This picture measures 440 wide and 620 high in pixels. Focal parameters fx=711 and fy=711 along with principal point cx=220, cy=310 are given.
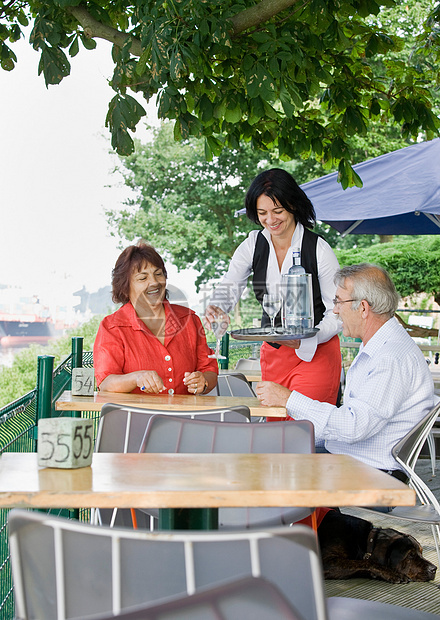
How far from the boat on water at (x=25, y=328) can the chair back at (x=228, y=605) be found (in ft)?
89.2

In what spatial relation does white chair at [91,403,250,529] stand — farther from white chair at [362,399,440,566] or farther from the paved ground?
the paved ground

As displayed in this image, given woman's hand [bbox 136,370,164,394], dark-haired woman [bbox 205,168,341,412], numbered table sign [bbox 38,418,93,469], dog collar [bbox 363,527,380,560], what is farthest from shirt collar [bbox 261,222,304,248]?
numbered table sign [bbox 38,418,93,469]

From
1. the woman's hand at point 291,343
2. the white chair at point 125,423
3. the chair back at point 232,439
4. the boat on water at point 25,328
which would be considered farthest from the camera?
the boat on water at point 25,328

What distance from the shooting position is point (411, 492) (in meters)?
1.49

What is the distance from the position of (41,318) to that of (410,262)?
1948 centimetres

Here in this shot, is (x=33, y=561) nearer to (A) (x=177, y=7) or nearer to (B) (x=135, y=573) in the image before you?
(B) (x=135, y=573)

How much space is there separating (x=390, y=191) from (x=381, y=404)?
12.3 ft

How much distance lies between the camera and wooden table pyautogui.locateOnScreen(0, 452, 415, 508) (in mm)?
1398

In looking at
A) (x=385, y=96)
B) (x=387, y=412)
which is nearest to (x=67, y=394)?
(x=387, y=412)

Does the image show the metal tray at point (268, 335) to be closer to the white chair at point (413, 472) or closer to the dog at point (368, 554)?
the white chair at point (413, 472)

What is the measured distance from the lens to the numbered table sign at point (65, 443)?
1.68 meters

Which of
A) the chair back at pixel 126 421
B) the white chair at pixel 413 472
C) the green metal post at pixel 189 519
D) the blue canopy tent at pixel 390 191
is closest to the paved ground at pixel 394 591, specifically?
the white chair at pixel 413 472

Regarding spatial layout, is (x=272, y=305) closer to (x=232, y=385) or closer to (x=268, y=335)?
(x=268, y=335)

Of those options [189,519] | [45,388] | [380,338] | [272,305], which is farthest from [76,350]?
[189,519]
